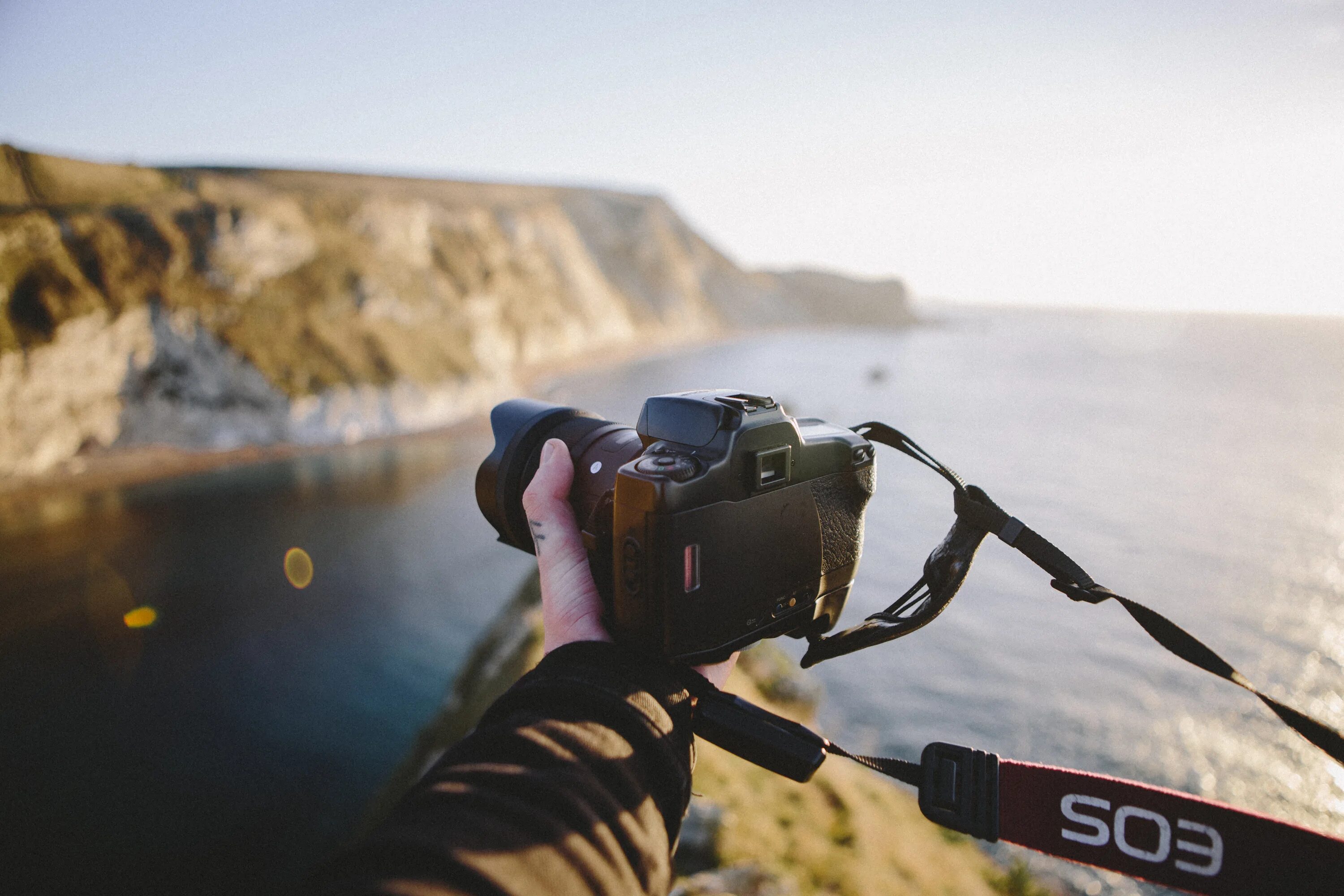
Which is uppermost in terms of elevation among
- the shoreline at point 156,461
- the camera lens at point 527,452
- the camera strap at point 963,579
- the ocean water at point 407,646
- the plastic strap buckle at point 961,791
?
the camera lens at point 527,452

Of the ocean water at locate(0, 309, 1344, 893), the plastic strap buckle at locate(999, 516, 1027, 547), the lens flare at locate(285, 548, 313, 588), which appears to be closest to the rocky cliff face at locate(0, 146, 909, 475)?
the ocean water at locate(0, 309, 1344, 893)

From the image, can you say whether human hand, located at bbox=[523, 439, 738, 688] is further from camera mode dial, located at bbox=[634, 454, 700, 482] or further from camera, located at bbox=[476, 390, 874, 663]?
camera mode dial, located at bbox=[634, 454, 700, 482]

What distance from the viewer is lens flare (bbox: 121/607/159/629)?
8.06m

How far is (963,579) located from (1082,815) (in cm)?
41

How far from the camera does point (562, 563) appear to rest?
1.13m

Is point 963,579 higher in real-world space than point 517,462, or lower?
lower

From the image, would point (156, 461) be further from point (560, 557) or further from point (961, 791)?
point (961, 791)

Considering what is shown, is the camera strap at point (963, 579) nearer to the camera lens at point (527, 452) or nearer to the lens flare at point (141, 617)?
the camera lens at point (527, 452)

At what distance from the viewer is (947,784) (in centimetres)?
98

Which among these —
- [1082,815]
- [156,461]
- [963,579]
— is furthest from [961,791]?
[156,461]

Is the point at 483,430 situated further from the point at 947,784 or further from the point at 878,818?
the point at 947,784

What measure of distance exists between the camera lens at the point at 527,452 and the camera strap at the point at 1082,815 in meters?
0.49

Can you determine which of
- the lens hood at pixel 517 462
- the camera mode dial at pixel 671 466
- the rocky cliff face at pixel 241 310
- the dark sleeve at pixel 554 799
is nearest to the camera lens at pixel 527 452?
the lens hood at pixel 517 462

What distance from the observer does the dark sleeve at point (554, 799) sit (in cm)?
49
